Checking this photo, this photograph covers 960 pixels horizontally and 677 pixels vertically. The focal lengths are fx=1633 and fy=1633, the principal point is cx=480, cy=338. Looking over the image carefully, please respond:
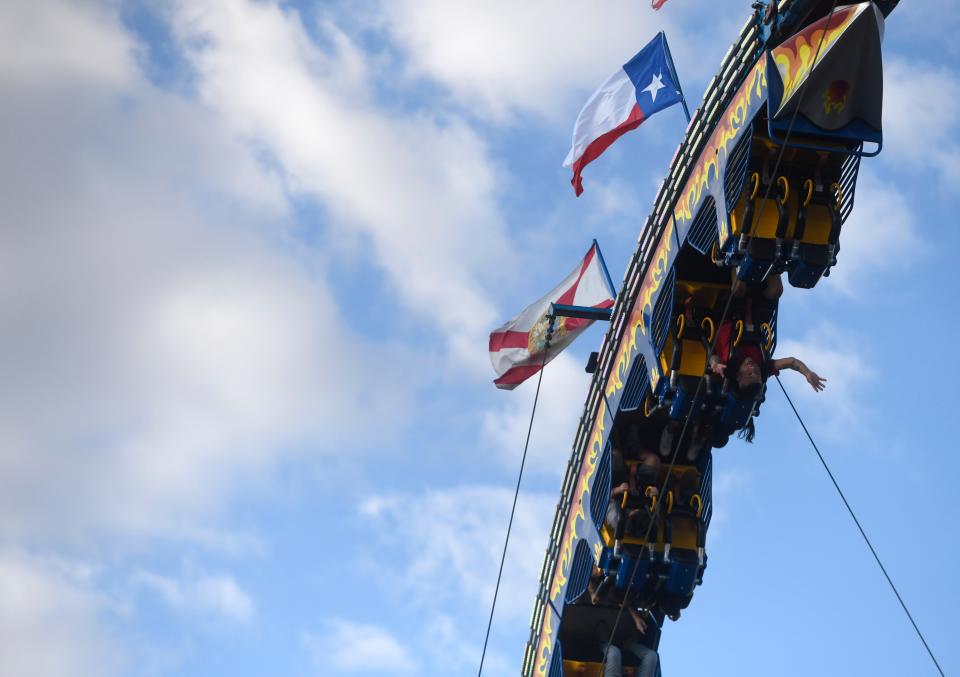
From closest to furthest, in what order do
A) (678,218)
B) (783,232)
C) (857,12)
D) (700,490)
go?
(857,12) → (783,232) → (678,218) → (700,490)

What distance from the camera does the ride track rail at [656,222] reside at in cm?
1716

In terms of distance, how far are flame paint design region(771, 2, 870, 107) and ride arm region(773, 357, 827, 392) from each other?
3.33 meters

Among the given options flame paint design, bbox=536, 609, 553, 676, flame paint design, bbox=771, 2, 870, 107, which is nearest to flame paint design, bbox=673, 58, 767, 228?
flame paint design, bbox=771, 2, 870, 107

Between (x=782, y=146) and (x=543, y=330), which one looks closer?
(x=782, y=146)

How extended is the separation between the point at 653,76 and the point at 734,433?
4.88 m

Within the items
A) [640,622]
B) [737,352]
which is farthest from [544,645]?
[737,352]

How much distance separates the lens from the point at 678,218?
18766 millimetres

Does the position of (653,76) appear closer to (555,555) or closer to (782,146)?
(782,146)

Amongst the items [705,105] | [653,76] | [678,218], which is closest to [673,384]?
[678,218]

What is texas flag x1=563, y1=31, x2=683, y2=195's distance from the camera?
21.0 m

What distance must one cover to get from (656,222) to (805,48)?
11.5 feet

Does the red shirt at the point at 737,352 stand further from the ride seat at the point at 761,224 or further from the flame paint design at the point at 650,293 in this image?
the ride seat at the point at 761,224

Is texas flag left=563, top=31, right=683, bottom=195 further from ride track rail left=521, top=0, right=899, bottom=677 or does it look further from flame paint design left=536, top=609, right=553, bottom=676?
flame paint design left=536, top=609, right=553, bottom=676

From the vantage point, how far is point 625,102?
2128 cm
